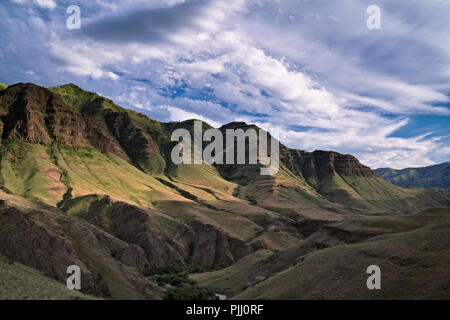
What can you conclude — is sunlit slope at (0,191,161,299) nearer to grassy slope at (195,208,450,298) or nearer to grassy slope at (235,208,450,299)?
grassy slope at (235,208,450,299)

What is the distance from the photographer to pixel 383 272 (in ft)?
126

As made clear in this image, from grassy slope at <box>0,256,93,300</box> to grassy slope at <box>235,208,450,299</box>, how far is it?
26065 millimetres

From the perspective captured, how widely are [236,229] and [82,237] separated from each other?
292 feet

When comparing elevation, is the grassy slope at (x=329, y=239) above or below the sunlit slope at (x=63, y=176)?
below

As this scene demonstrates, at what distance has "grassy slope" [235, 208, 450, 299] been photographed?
111ft

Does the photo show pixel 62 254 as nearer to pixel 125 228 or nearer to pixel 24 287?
pixel 24 287

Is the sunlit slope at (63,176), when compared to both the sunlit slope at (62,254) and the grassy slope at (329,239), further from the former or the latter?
the grassy slope at (329,239)

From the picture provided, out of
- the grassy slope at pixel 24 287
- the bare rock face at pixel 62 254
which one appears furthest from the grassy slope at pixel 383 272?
the grassy slope at pixel 24 287

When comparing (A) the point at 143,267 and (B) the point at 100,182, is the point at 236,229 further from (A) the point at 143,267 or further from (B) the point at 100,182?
(B) the point at 100,182

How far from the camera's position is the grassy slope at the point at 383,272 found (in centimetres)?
3391

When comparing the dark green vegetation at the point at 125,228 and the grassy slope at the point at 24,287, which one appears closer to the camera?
the grassy slope at the point at 24,287

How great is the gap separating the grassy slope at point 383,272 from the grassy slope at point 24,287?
85.5ft

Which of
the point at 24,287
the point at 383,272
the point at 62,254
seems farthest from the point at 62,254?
the point at 383,272

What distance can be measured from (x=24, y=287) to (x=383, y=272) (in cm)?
4187
